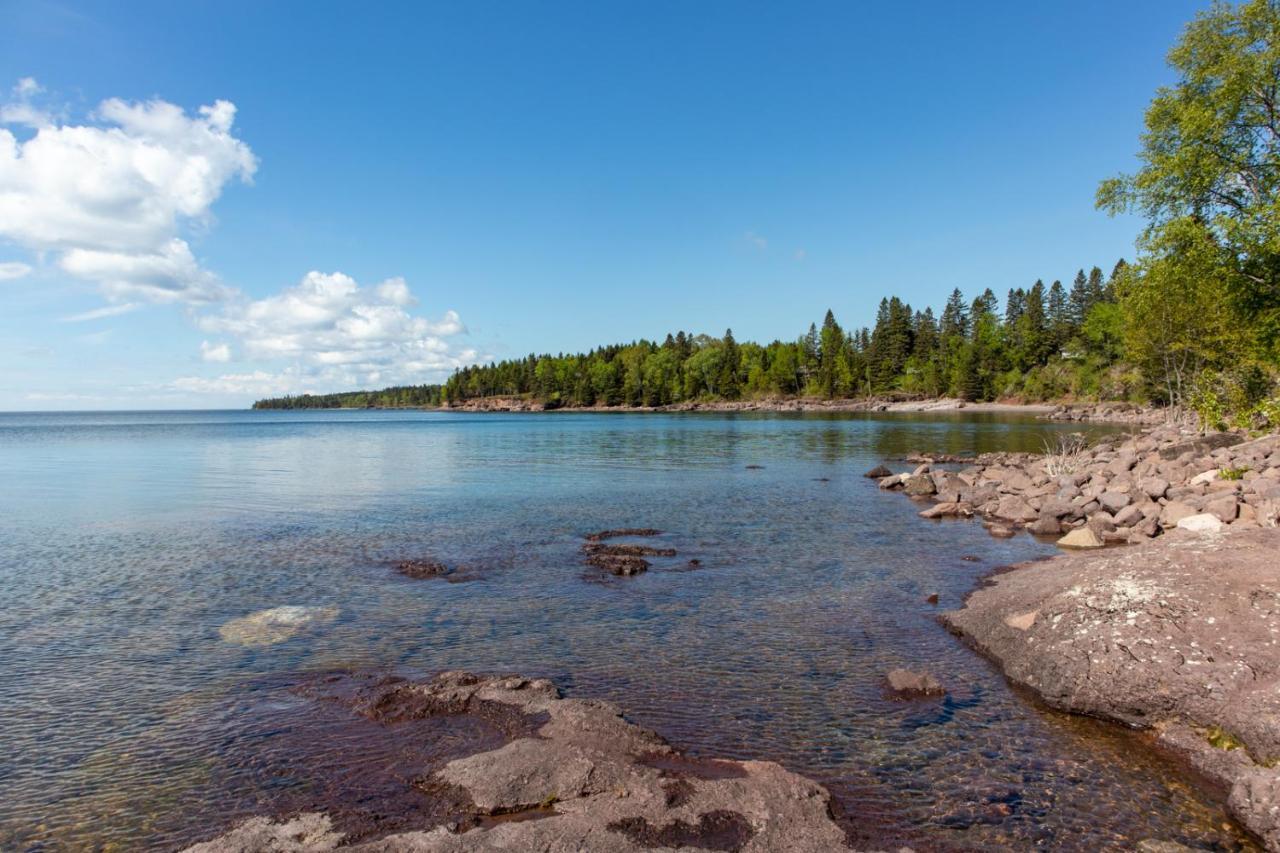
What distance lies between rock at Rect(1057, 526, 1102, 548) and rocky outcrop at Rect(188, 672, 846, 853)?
1768 centimetres

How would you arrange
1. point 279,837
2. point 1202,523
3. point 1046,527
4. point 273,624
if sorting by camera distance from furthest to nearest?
point 1046,527, point 1202,523, point 273,624, point 279,837

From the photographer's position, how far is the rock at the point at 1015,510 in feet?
83.4

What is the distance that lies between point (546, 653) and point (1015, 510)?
69.5ft

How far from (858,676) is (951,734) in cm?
214

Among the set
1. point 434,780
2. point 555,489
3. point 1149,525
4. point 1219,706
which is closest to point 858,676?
point 1219,706

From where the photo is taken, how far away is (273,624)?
47.2 feet

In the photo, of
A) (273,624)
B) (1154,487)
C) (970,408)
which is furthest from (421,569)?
(970,408)

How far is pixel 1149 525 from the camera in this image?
66.7ft

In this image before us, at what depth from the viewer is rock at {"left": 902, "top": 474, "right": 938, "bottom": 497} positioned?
33375 mm

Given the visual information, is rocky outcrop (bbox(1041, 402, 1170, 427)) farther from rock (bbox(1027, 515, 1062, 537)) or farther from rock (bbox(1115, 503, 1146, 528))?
rock (bbox(1115, 503, 1146, 528))

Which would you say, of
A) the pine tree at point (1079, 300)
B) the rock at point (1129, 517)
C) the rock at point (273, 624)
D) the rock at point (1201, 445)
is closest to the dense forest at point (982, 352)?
the pine tree at point (1079, 300)

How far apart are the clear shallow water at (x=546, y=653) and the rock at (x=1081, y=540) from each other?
0.88 metres

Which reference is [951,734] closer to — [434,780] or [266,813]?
[434,780]

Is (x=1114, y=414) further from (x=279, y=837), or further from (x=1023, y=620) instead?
(x=279, y=837)
